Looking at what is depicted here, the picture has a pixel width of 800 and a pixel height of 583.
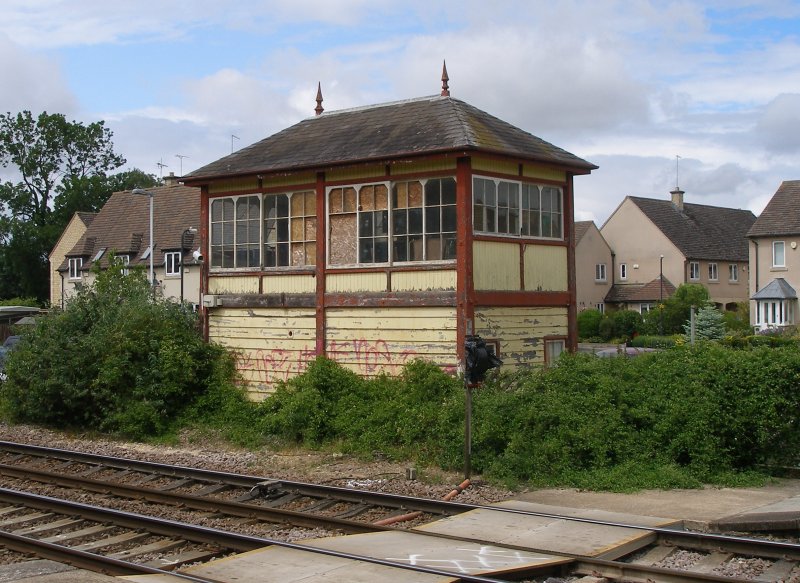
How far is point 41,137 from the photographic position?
7169cm

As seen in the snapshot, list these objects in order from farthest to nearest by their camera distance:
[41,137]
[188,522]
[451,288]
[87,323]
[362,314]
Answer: [41,137]
[87,323]
[362,314]
[451,288]
[188,522]

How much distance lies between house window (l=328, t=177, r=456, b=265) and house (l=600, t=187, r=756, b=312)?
41.6m

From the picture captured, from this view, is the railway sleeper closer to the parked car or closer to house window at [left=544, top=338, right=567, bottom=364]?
house window at [left=544, top=338, right=567, bottom=364]

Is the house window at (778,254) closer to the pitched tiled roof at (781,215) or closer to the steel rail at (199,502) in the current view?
the pitched tiled roof at (781,215)

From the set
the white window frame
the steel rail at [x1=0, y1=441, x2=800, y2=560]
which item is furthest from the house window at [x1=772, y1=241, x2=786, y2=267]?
the steel rail at [x1=0, y1=441, x2=800, y2=560]

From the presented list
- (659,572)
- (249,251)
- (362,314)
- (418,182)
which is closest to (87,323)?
(249,251)

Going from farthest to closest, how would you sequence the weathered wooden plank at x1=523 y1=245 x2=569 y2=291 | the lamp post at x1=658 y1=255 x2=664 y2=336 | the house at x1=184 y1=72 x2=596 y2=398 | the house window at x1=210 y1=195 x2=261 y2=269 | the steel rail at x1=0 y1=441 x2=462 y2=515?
the lamp post at x1=658 y1=255 x2=664 y2=336
the house window at x1=210 y1=195 x2=261 y2=269
the weathered wooden plank at x1=523 y1=245 x2=569 y2=291
the house at x1=184 y1=72 x2=596 y2=398
the steel rail at x1=0 y1=441 x2=462 y2=515

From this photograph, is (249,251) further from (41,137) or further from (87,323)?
(41,137)

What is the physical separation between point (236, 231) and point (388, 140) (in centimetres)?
419

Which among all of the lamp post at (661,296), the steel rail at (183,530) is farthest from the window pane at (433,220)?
the lamp post at (661,296)

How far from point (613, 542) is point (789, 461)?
5164 millimetres

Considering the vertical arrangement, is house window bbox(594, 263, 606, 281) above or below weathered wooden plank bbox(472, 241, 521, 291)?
above

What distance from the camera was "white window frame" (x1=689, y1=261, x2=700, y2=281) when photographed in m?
57.4

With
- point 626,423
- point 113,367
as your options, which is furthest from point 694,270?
point 626,423
